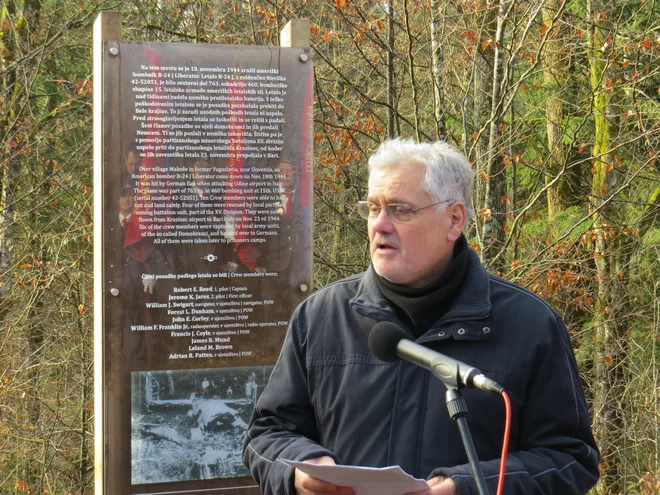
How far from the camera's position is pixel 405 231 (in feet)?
8.96

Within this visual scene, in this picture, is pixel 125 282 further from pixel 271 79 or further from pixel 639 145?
pixel 639 145

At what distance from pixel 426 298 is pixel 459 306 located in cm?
11

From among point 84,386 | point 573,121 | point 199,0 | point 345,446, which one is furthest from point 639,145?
point 345,446

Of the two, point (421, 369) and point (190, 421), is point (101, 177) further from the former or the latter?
point (421, 369)

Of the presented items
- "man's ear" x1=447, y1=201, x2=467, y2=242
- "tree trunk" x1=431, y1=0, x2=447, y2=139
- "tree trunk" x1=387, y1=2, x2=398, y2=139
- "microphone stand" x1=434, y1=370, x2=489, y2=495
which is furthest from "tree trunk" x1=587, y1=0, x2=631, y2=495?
"microphone stand" x1=434, y1=370, x2=489, y2=495

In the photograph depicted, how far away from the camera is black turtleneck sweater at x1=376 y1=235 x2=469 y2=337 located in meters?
2.69

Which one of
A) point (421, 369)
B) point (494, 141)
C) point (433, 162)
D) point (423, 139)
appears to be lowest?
point (421, 369)

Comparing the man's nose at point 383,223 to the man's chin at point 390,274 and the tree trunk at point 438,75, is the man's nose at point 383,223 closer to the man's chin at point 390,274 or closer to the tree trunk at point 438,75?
the man's chin at point 390,274

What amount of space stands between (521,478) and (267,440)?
820mm

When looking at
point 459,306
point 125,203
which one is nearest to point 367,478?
point 459,306

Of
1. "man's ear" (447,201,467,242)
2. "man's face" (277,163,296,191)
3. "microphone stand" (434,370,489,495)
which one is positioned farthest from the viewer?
"man's face" (277,163,296,191)

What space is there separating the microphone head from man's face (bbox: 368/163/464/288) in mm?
459

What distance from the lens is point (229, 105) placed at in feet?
15.3

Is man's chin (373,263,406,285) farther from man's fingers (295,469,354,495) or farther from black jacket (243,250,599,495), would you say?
man's fingers (295,469,354,495)
